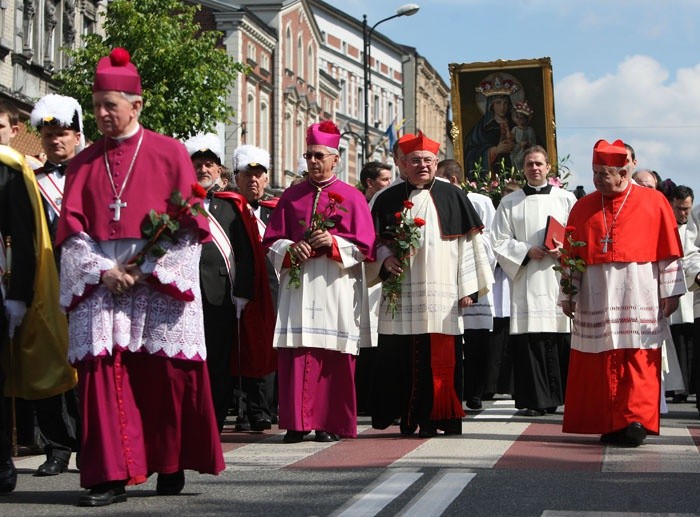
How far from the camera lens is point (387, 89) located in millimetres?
97875

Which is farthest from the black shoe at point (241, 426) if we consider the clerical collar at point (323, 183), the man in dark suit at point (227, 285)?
the clerical collar at point (323, 183)

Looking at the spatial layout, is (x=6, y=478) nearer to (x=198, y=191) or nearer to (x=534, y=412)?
(x=198, y=191)

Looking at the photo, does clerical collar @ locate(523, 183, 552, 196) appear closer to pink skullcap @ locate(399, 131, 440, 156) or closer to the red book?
the red book

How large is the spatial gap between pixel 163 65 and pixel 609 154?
80.9ft

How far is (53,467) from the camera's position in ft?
29.8

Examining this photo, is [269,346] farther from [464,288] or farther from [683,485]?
[683,485]

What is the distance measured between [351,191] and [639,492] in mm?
4151

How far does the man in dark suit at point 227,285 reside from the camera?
11.3m

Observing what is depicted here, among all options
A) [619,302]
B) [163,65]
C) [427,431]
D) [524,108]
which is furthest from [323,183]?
[163,65]

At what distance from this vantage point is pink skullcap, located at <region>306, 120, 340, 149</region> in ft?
36.9

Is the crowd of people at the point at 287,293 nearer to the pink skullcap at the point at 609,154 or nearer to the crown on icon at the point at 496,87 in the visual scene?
the pink skullcap at the point at 609,154

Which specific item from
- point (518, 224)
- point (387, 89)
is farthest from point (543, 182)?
point (387, 89)

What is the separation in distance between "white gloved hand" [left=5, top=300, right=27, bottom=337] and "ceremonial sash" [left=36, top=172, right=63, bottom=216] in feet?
4.14

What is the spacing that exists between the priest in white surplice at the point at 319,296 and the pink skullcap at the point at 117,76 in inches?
125
